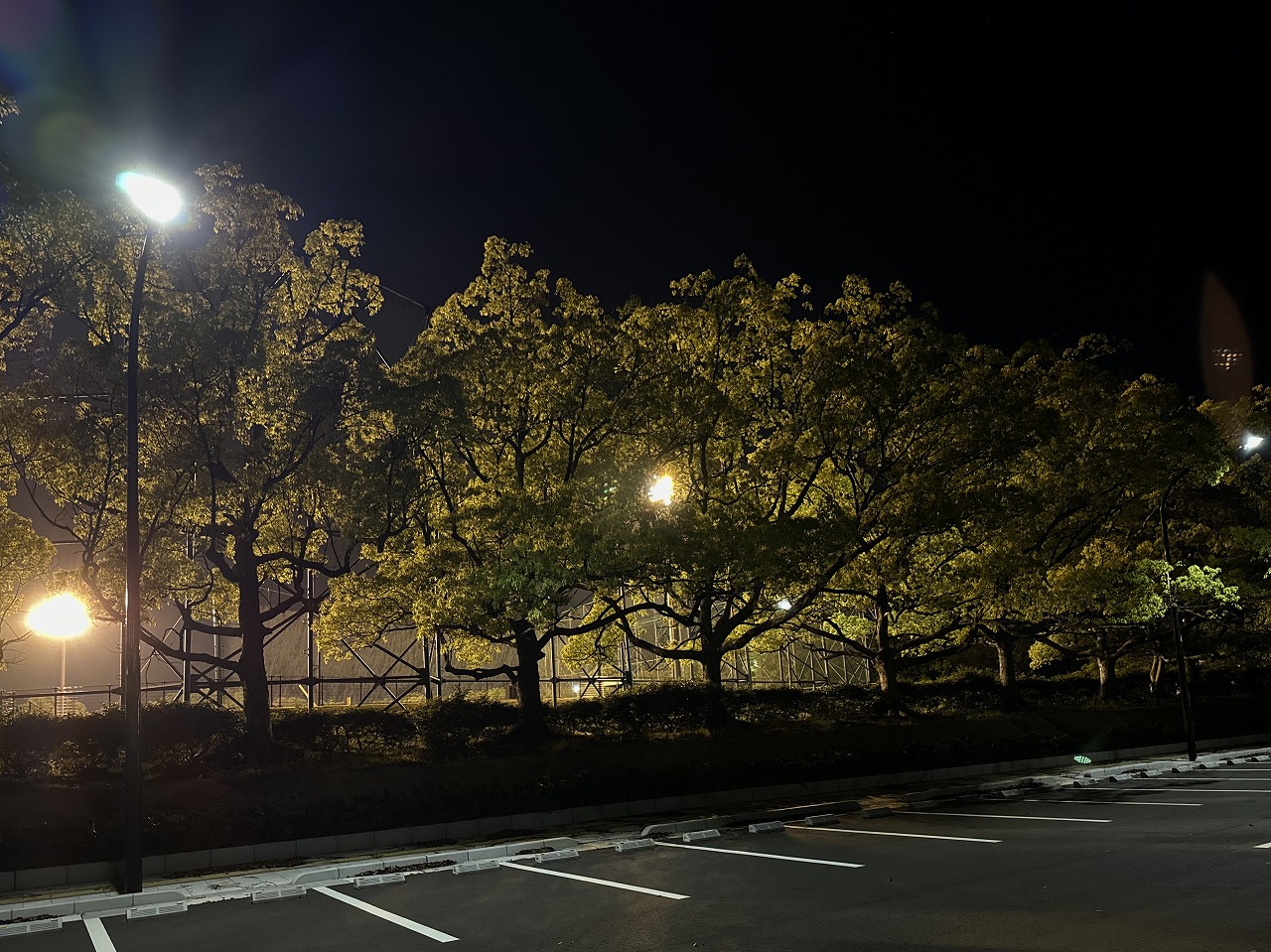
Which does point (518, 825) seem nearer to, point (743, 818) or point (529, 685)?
point (529, 685)

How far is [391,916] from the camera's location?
33.4ft

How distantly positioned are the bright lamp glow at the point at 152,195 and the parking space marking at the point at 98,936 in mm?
8733

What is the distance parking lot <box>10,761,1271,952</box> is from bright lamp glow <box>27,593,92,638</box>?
714 inches

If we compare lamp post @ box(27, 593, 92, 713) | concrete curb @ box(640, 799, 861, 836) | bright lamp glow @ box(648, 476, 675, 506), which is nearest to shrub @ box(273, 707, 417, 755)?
concrete curb @ box(640, 799, 861, 836)

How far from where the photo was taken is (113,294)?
58.0ft

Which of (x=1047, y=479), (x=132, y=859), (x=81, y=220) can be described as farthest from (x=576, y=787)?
(x=1047, y=479)

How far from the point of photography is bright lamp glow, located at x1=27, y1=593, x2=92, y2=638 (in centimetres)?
2628

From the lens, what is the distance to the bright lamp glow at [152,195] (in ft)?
40.2

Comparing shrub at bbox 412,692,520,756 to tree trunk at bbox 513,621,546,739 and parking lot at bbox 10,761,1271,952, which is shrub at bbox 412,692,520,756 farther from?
parking lot at bbox 10,761,1271,952

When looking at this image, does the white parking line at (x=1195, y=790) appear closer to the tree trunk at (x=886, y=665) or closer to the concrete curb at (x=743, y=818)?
the concrete curb at (x=743, y=818)

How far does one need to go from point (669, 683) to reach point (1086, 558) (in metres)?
14.8

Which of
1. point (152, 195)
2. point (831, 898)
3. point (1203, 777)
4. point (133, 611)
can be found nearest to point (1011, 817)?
point (831, 898)

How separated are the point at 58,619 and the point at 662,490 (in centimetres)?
1771

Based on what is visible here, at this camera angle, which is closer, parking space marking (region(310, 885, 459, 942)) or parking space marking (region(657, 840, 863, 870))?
parking space marking (region(310, 885, 459, 942))
